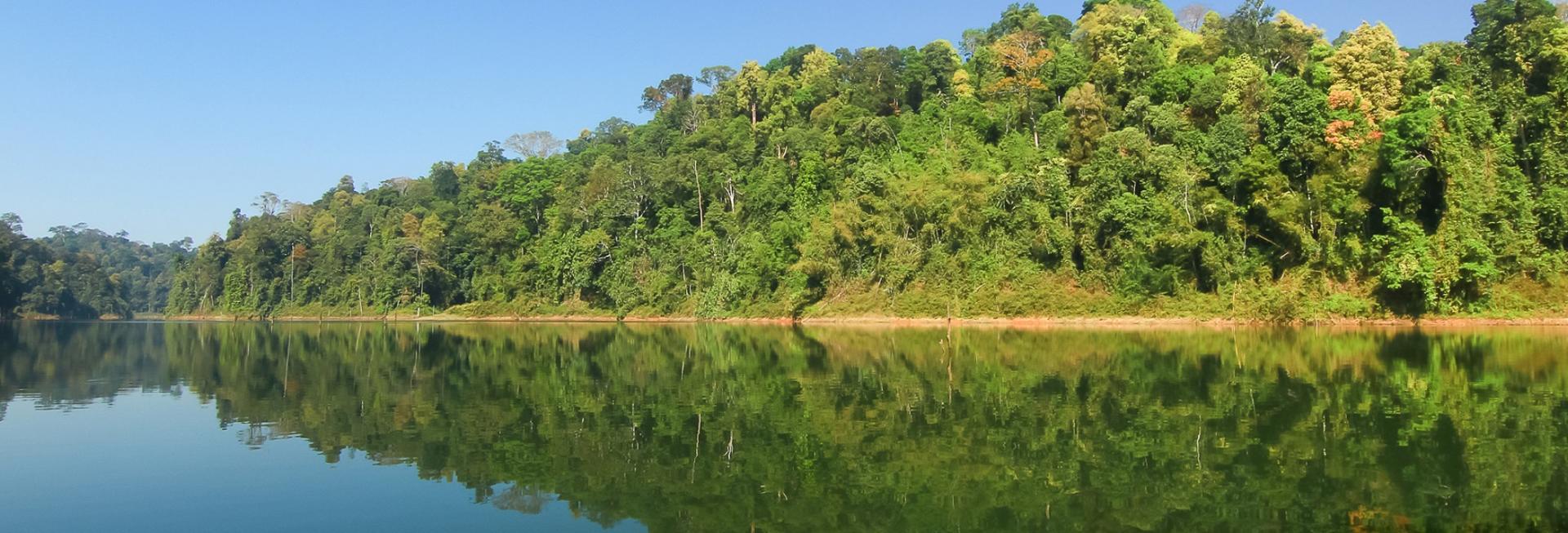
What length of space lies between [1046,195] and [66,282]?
106 m

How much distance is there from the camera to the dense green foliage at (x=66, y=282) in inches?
3354

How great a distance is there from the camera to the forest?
39.1 metres

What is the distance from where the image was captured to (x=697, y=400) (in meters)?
18.1

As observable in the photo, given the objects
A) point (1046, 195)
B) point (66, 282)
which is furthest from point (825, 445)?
point (66, 282)

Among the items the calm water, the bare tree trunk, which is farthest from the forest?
the calm water

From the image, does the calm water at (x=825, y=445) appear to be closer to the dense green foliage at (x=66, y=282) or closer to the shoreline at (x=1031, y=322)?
the shoreline at (x=1031, y=322)

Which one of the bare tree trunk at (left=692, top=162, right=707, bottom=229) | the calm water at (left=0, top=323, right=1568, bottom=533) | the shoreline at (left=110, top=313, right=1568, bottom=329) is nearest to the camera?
the calm water at (left=0, top=323, right=1568, bottom=533)

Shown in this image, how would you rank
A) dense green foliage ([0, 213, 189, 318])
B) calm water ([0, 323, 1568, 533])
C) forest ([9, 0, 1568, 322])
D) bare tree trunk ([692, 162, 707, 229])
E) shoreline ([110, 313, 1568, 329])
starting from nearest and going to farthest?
calm water ([0, 323, 1568, 533])
shoreline ([110, 313, 1568, 329])
forest ([9, 0, 1568, 322])
bare tree trunk ([692, 162, 707, 229])
dense green foliage ([0, 213, 189, 318])

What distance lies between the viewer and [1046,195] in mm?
49812

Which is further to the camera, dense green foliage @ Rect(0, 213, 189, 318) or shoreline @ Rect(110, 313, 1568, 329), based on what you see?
dense green foliage @ Rect(0, 213, 189, 318)

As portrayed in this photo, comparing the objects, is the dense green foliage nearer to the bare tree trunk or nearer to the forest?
the forest

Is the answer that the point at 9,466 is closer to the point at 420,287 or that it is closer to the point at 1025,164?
the point at 1025,164

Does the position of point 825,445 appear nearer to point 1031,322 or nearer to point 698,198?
point 1031,322

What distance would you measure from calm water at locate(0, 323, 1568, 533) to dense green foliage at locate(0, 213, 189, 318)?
75394mm
